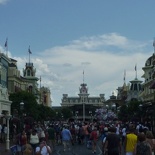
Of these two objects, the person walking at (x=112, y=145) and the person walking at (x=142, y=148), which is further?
the person walking at (x=112, y=145)

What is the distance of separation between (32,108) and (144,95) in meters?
33.0

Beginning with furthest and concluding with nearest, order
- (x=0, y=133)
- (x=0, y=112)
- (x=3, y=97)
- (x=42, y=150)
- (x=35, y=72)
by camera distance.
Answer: (x=35, y=72) → (x=3, y=97) → (x=0, y=112) → (x=0, y=133) → (x=42, y=150)

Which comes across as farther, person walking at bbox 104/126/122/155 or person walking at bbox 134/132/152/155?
person walking at bbox 104/126/122/155

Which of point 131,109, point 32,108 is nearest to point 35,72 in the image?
point 131,109

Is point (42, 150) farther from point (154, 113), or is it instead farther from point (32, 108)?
point (32, 108)

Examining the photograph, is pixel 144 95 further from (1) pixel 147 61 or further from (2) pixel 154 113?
(2) pixel 154 113

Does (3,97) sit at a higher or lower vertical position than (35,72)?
lower

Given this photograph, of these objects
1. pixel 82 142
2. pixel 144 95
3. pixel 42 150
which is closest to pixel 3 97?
pixel 82 142

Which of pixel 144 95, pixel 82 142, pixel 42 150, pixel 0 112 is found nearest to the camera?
pixel 42 150

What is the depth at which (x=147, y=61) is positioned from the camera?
4245 inches

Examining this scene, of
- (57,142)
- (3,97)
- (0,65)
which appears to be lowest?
(57,142)

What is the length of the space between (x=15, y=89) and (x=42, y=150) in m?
81.2

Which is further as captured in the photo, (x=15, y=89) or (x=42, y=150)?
(x=15, y=89)

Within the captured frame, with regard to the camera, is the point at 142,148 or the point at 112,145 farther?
the point at 112,145
